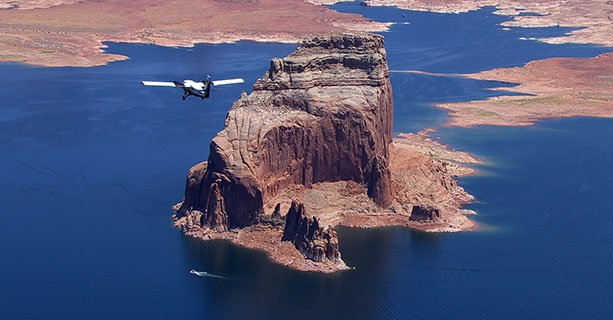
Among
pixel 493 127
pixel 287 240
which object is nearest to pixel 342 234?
pixel 287 240

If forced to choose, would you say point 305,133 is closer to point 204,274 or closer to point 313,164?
point 313,164

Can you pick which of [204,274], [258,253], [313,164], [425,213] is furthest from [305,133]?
[204,274]

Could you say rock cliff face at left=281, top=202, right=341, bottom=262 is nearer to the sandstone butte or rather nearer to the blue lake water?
the sandstone butte

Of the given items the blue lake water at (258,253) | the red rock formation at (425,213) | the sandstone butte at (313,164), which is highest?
the sandstone butte at (313,164)

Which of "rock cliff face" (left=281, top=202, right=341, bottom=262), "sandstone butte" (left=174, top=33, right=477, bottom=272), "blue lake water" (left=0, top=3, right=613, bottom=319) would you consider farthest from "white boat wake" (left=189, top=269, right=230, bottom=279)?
"rock cliff face" (left=281, top=202, right=341, bottom=262)

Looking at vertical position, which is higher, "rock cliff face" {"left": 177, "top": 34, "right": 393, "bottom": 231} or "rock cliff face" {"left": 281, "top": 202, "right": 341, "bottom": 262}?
"rock cliff face" {"left": 177, "top": 34, "right": 393, "bottom": 231}

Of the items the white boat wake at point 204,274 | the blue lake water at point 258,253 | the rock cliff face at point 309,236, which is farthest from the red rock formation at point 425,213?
the white boat wake at point 204,274

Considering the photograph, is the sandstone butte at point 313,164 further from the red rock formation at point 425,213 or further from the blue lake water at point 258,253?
the blue lake water at point 258,253
